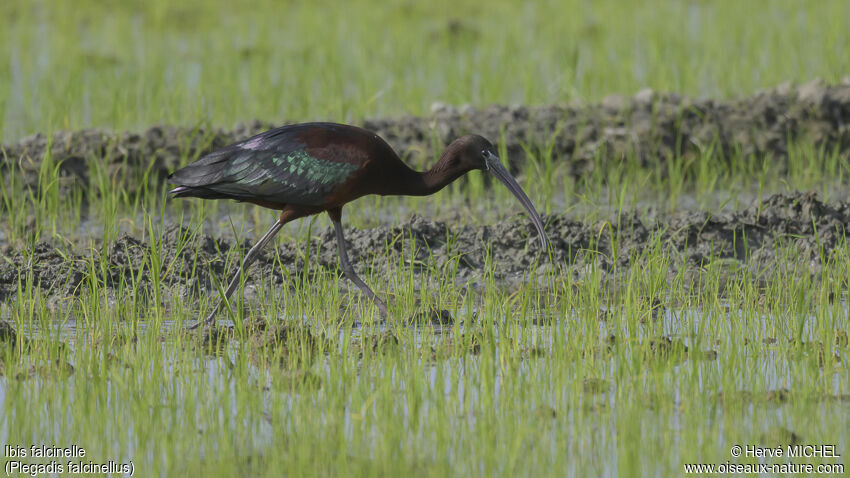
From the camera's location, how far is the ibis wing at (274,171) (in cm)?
665

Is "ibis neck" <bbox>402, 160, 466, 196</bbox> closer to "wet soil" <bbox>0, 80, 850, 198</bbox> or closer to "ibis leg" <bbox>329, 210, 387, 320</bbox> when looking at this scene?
"ibis leg" <bbox>329, 210, 387, 320</bbox>

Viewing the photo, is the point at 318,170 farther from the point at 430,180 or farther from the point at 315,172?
the point at 430,180

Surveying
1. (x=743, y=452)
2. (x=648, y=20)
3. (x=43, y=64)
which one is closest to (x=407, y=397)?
(x=743, y=452)

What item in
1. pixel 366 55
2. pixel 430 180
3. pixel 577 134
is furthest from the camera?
pixel 366 55

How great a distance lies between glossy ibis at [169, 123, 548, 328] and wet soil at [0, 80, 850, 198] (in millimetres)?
2720

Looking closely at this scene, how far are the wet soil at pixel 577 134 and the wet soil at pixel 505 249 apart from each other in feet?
4.81

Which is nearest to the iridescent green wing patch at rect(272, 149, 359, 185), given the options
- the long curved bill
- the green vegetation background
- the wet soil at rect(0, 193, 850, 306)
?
the wet soil at rect(0, 193, 850, 306)

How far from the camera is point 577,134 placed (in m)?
10.3

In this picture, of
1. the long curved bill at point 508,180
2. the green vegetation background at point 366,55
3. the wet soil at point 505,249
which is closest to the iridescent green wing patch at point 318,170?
the wet soil at point 505,249

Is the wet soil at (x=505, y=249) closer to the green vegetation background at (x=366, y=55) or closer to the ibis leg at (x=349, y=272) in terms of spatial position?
the ibis leg at (x=349, y=272)

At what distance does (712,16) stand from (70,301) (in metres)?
9.96

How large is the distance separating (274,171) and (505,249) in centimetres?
178

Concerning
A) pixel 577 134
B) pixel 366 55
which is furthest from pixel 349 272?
pixel 366 55

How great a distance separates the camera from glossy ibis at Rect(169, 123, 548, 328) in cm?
666
